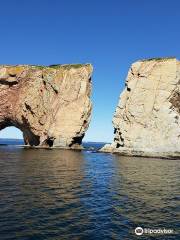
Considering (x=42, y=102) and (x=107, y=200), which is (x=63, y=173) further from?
(x=42, y=102)

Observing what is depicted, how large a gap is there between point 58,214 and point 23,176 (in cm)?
1826

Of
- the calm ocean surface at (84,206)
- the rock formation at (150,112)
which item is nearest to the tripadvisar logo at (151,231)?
the calm ocean surface at (84,206)

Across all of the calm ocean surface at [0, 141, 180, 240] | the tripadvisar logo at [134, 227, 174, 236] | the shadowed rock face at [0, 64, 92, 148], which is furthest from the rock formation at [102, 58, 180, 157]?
the tripadvisar logo at [134, 227, 174, 236]

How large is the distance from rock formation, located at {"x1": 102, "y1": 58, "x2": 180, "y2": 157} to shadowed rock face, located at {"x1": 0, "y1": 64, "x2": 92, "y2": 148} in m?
15.9

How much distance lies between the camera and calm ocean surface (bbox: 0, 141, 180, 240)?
2078 centimetres

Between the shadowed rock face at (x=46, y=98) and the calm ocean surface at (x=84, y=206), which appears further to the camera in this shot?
the shadowed rock face at (x=46, y=98)

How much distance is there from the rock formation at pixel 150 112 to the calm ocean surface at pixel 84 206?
3932 centimetres

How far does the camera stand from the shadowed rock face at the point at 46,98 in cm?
10656

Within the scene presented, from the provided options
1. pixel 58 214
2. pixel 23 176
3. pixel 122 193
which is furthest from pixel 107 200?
pixel 23 176

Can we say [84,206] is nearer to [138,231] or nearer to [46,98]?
[138,231]

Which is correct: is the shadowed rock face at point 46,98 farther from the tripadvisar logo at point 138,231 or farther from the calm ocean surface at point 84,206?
the tripadvisar logo at point 138,231

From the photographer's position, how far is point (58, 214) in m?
24.5

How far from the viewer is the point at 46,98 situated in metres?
111

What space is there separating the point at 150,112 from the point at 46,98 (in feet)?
123
